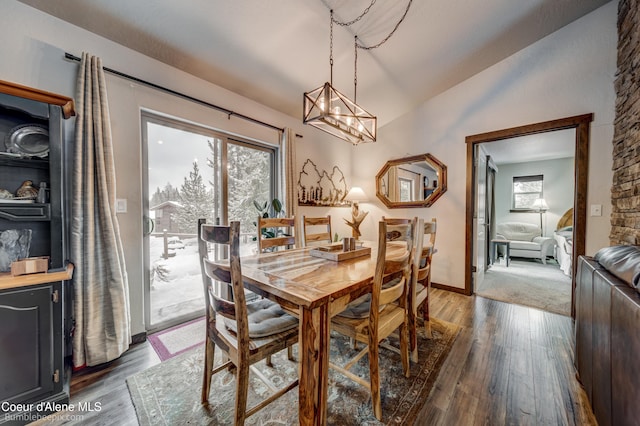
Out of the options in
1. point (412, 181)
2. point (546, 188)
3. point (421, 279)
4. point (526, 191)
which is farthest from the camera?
point (526, 191)

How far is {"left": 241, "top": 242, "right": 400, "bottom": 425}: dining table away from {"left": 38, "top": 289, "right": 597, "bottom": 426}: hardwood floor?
2.40ft

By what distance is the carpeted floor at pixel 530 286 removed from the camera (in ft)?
9.64

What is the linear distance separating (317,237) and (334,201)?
1.65 m

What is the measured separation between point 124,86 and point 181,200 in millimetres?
1093

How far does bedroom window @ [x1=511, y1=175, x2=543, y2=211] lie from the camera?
5.93 meters

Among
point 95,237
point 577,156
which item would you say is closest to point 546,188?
point 577,156

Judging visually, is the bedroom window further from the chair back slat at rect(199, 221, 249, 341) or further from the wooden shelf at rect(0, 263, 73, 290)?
the wooden shelf at rect(0, 263, 73, 290)

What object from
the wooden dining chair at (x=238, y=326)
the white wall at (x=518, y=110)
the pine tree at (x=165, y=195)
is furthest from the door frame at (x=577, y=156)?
the pine tree at (x=165, y=195)

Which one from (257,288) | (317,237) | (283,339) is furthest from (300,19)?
(283,339)

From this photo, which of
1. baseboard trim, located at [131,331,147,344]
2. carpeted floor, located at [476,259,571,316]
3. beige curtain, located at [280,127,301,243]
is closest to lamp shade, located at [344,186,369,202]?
A: beige curtain, located at [280,127,301,243]

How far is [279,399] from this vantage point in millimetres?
1454

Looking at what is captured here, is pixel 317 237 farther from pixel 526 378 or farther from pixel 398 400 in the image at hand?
pixel 526 378

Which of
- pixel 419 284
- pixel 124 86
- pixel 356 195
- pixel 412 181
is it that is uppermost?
pixel 124 86

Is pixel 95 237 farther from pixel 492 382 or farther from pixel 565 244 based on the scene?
pixel 565 244
